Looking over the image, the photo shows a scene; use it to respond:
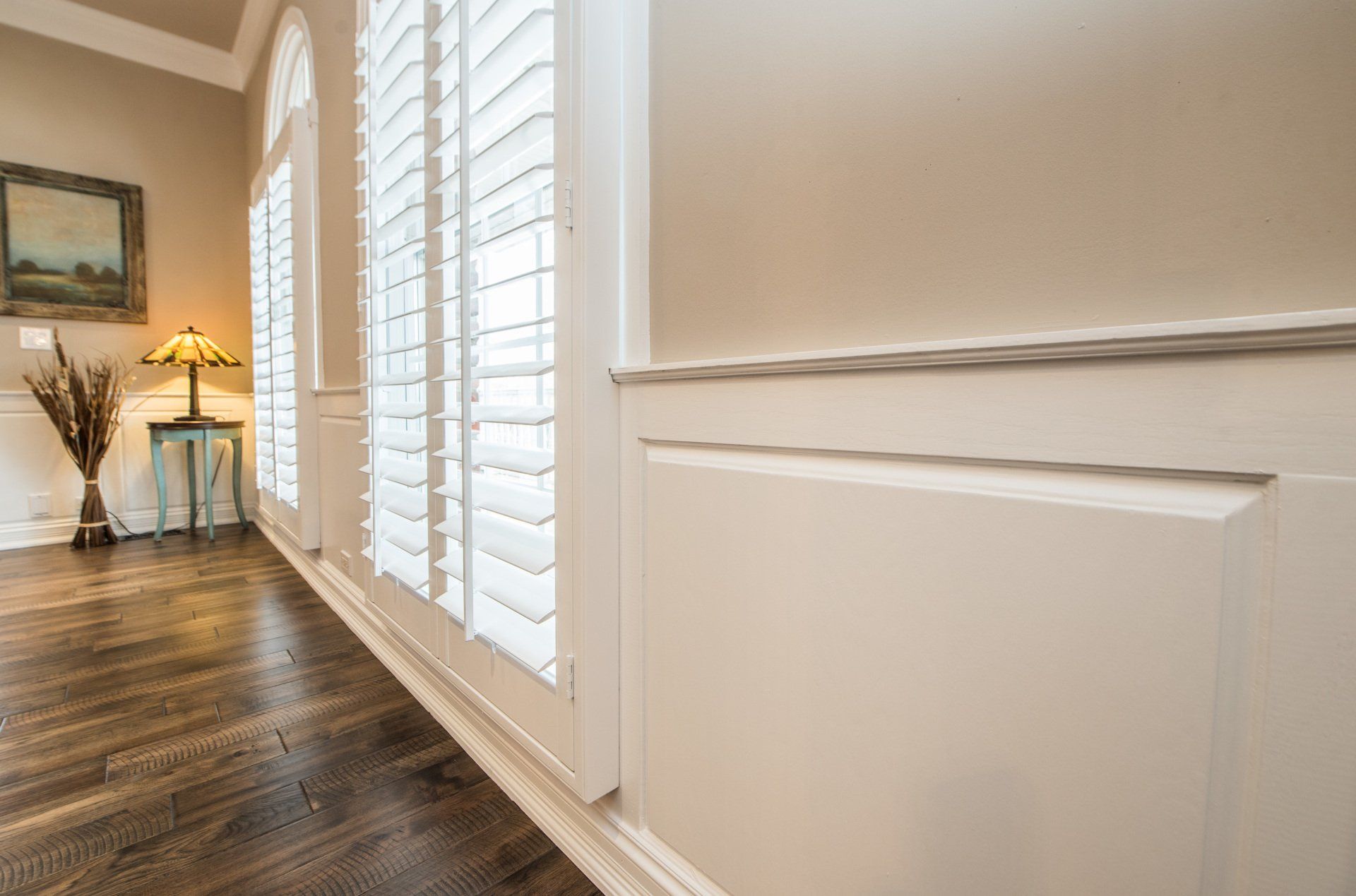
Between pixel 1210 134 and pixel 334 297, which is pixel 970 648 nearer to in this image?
pixel 1210 134

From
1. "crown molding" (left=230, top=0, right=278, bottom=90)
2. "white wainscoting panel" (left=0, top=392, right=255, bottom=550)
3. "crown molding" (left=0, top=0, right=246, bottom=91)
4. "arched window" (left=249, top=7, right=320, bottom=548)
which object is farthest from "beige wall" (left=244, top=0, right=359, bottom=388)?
"white wainscoting panel" (left=0, top=392, right=255, bottom=550)

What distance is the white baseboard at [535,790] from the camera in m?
0.93

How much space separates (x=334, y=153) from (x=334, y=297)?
51 cm

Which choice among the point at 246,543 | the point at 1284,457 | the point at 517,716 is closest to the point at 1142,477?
the point at 1284,457

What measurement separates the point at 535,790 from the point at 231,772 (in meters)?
0.69

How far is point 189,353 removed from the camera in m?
3.31

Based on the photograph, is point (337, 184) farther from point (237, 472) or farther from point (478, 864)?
Result: point (237, 472)

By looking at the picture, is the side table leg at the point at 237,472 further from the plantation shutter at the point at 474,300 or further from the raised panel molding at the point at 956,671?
the raised panel molding at the point at 956,671

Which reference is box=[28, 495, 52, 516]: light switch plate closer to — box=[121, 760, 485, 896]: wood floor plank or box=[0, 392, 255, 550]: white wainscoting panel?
box=[0, 392, 255, 550]: white wainscoting panel

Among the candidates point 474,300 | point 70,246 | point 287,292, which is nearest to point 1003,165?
point 474,300

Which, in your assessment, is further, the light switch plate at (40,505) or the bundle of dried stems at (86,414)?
the light switch plate at (40,505)

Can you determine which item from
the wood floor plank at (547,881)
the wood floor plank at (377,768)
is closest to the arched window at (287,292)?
the wood floor plank at (377,768)

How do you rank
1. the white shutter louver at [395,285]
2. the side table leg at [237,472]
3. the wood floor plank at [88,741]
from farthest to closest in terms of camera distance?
1. the side table leg at [237,472]
2. the white shutter louver at [395,285]
3. the wood floor plank at [88,741]

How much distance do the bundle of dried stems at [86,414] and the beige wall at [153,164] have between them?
0.65ft
